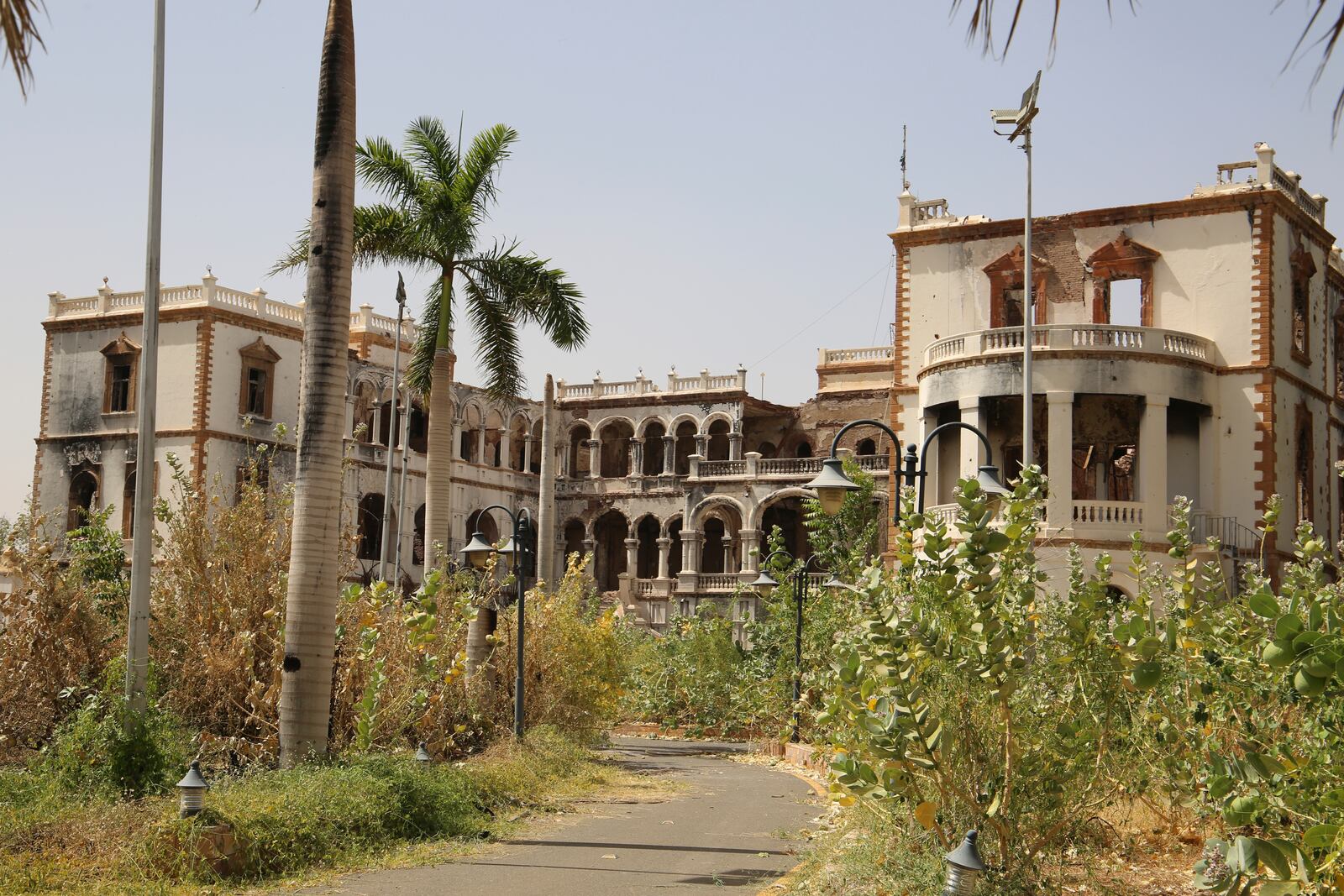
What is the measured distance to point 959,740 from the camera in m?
8.73

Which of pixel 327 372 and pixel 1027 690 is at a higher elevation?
pixel 327 372

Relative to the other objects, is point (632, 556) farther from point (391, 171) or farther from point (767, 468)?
point (391, 171)

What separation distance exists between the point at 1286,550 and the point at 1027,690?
22.6 metres

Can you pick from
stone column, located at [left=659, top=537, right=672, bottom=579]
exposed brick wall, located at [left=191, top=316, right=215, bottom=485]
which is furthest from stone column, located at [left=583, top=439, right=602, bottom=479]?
exposed brick wall, located at [left=191, top=316, right=215, bottom=485]

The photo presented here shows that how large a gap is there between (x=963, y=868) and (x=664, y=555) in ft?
133

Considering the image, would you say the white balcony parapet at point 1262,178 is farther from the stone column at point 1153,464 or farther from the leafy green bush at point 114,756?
the leafy green bush at point 114,756

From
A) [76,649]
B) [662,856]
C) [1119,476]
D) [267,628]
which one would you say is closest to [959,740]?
[662,856]

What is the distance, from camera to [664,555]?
47562mm

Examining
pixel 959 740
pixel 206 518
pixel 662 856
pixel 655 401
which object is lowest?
pixel 662 856

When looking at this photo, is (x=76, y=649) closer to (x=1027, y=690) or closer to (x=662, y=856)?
(x=662, y=856)

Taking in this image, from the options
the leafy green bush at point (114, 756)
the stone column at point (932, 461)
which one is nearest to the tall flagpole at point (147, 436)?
the leafy green bush at point (114, 756)

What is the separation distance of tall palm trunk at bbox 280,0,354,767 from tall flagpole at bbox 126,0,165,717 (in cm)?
129

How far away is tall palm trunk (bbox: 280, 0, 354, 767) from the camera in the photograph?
12281mm

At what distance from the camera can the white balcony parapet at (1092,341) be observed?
90.1 ft
